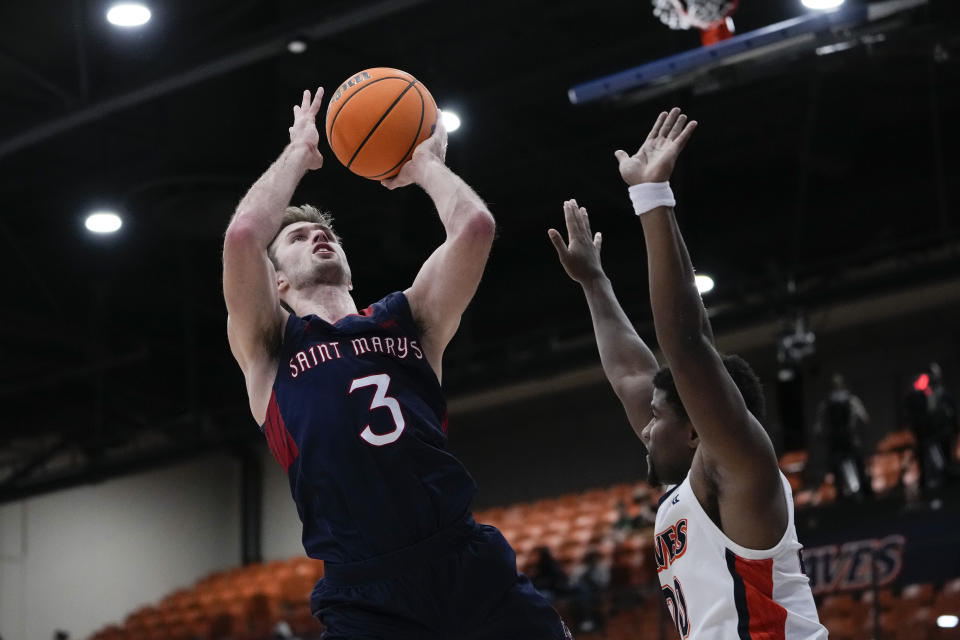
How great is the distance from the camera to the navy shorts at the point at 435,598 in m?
3.08

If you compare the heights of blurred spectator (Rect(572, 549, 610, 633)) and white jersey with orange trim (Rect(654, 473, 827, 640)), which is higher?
white jersey with orange trim (Rect(654, 473, 827, 640))

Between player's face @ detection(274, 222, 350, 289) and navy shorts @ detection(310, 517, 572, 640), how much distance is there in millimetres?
867

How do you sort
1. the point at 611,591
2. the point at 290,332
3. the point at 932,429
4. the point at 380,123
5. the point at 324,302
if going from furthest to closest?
the point at 932,429 → the point at 611,591 → the point at 380,123 → the point at 324,302 → the point at 290,332

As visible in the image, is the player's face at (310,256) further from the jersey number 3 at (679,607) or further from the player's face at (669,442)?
the jersey number 3 at (679,607)

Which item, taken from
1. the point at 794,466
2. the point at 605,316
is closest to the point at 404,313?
the point at 605,316

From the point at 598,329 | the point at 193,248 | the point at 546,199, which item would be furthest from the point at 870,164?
the point at 598,329

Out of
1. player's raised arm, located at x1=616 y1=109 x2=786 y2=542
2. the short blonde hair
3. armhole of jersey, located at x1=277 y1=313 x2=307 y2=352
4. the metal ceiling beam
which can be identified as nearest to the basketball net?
the metal ceiling beam

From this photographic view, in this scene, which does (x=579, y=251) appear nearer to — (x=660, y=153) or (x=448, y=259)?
(x=448, y=259)

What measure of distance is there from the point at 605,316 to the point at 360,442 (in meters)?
1.44

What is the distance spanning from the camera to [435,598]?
310cm

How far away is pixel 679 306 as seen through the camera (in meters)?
3.14

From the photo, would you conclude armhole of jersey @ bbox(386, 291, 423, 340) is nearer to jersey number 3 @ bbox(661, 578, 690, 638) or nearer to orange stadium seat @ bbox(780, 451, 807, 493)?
jersey number 3 @ bbox(661, 578, 690, 638)

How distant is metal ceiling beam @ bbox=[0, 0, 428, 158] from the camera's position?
34.2ft

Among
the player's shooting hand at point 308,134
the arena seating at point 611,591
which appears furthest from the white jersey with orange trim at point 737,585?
the arena seating at point 611,591
